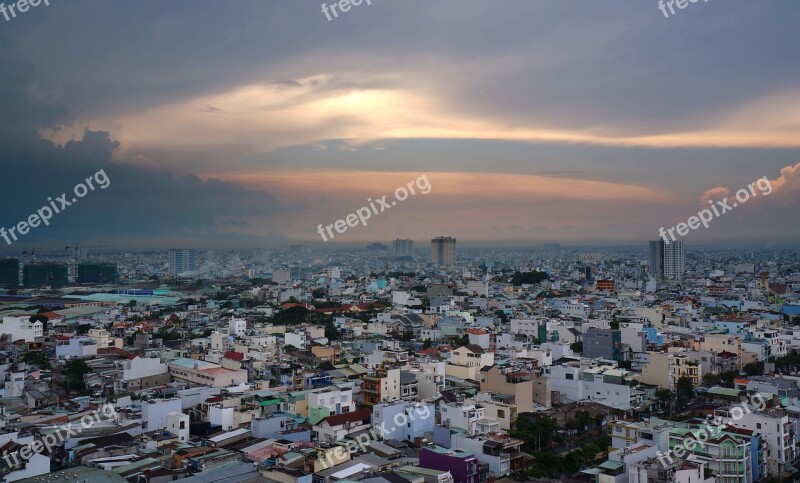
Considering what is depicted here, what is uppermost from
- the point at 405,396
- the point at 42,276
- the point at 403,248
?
the point at 403,248

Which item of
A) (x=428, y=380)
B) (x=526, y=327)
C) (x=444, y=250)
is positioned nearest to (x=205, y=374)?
(x=428, y=380)

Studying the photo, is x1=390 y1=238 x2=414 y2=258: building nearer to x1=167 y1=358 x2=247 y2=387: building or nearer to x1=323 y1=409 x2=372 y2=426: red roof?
x1=167 y1=358 x2=247 y2=387: building

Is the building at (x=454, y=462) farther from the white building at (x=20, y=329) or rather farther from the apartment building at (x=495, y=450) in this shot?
the white building at (x=20, y=329)

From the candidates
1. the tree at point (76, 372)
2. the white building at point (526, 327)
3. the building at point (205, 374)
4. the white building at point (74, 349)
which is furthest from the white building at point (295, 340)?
the white building at point (526, 327)

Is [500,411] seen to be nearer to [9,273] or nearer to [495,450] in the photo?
[495,450]

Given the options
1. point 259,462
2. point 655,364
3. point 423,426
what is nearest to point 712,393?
point 655,364

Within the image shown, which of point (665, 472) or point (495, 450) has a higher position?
point (665, 472)

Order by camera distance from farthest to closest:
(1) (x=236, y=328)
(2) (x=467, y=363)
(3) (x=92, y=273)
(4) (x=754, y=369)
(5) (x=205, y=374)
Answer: (3) (x=92, y=273) < (1) (x=236, y=328) < (4) (x=754, y=369) < (2) (x=467, y=363) < (5) (x=205, y=374)

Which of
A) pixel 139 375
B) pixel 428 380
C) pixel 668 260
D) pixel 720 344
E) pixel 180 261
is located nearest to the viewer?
pixel 428 380

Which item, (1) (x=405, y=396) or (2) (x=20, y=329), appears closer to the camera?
(1) (x=405, y=396)
